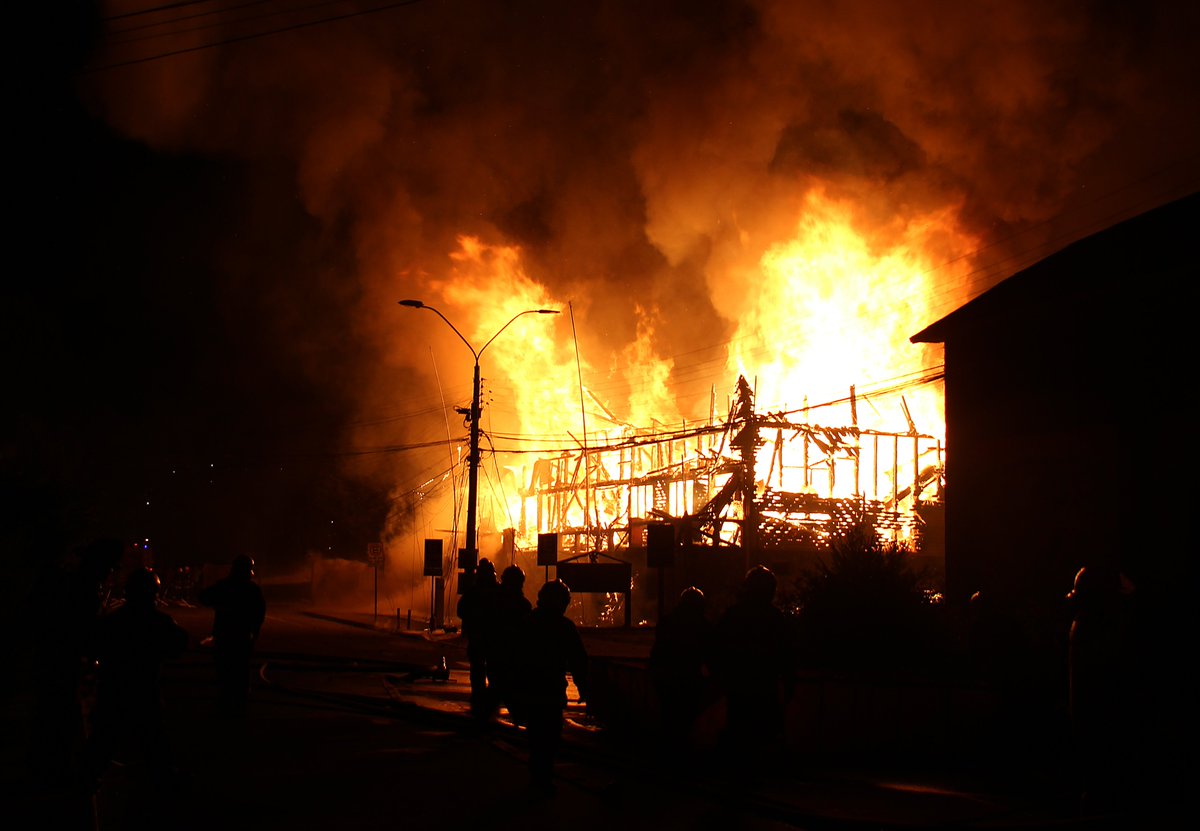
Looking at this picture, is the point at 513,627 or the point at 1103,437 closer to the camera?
the point at 513,627

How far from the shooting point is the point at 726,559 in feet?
112

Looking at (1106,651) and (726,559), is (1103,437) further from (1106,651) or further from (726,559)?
(726,559)

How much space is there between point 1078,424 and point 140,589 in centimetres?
1341

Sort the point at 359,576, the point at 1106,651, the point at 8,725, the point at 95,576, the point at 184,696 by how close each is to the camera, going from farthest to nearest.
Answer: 1. the point at 359,576
2. the point at 184,696
3. the point at 8,725
4. the point at 95,576
5. the point at 1106,651

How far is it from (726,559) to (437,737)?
23.8 m

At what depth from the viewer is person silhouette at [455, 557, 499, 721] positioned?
11.3 metres

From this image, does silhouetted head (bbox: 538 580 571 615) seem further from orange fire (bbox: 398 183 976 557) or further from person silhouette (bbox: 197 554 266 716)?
orange fire (bbox: 398 183 976 557)

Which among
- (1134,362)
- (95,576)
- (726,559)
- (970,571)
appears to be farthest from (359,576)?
(95,576)

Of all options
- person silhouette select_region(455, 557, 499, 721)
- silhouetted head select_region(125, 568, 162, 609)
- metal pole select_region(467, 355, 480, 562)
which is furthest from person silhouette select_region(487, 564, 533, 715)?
metal pole select_region(467, 355, 480, 562)

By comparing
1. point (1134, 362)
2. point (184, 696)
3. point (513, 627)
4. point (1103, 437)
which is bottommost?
point (184, 696)

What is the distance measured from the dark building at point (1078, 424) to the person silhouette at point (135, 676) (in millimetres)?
10013

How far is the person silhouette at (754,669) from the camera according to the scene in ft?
26.4

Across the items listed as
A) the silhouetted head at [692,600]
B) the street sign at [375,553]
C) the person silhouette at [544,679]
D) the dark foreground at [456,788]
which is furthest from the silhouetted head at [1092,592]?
the street sign at [375,553]

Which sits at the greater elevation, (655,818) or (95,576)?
(95,576)
